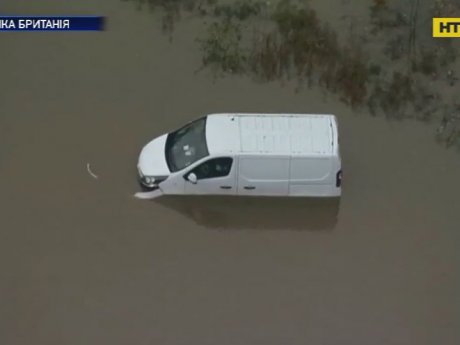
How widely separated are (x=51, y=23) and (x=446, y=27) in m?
7.54

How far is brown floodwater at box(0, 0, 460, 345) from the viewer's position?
13695mm

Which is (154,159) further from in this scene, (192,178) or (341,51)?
(341,51)

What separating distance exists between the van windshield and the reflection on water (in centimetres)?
61

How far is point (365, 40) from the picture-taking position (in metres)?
16.8

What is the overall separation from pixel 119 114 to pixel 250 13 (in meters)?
3.32

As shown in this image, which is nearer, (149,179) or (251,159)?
(251,159)

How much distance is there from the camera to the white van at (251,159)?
14359mm

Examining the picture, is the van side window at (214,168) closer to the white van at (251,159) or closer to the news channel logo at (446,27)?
the white van at (251,159)

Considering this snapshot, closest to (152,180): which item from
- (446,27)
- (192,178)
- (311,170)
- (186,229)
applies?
(192,178)

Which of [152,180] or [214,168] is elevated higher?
[214,168]

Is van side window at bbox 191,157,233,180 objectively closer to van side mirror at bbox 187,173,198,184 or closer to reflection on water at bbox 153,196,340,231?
van side mirror at bbox 187,173,198,184

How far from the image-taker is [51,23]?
17.0m

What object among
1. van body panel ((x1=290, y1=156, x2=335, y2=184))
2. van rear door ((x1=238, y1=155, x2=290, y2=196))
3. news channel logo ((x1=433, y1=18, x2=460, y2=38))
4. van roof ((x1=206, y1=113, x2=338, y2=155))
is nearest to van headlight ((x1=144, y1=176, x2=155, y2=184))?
van roof ((x1=206, y1=113, x2=338, y2=155))

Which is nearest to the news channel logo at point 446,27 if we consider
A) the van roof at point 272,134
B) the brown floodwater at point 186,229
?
the brown floodwater at point 186,229
